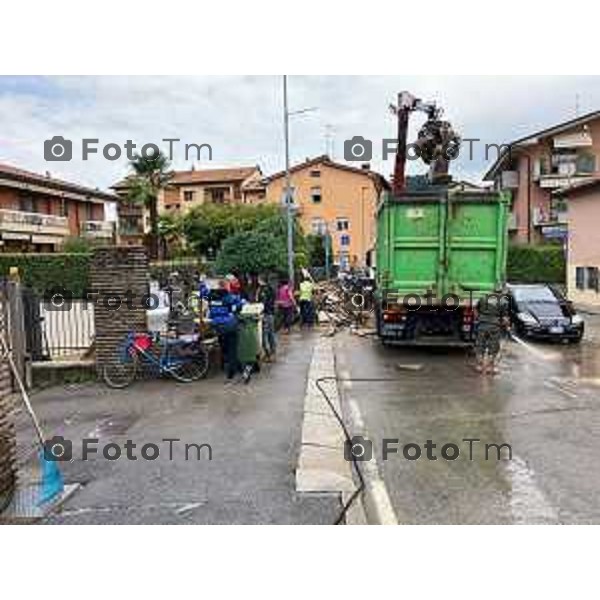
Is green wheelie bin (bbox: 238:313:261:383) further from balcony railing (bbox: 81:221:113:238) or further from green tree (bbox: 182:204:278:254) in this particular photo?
balcony railing (bbox: 81:221:113:238)

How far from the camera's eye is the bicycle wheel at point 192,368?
11.2 meters

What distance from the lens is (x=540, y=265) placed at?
1554 inches

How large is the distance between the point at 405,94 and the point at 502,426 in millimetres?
9644

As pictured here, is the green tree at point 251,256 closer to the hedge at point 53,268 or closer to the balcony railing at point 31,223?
the hedge at point 53,268

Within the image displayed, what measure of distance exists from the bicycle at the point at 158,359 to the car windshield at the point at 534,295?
33.0 ft

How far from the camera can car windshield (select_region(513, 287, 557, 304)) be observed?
59.5ft

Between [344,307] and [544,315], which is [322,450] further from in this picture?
[344,307]

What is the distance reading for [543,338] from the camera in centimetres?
1680

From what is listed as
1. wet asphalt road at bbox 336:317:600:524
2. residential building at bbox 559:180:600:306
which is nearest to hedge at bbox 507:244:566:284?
residential building at bbox 559:180:600:306

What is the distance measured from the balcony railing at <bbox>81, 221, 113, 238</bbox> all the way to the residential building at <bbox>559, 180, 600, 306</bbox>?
3206 cm

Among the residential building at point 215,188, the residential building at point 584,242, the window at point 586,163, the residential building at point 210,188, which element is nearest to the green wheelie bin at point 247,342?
the residential building at point 584,242

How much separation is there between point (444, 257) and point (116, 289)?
642 centimetres

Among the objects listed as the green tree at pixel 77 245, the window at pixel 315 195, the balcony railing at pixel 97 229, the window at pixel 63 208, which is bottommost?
the green tree at pixel 77 245
